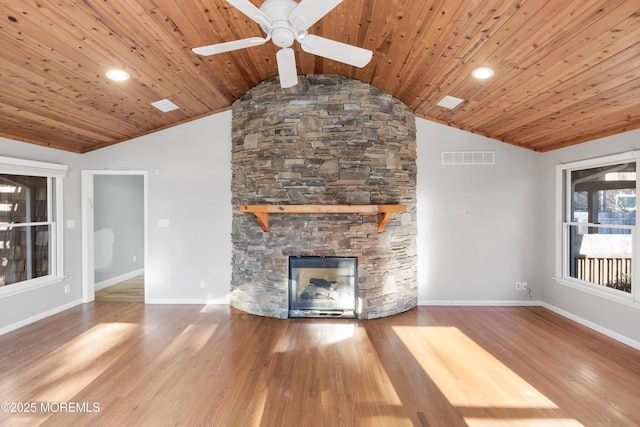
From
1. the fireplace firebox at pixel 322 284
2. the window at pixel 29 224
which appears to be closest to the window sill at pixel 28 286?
the window at pixel 29 224

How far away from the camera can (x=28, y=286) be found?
3672 mm

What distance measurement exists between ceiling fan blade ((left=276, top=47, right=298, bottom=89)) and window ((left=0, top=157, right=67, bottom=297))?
328 centimetres

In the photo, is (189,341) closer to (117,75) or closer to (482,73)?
(117,75)

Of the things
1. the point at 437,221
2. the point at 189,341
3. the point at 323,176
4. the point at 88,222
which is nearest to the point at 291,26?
the point at 323,176

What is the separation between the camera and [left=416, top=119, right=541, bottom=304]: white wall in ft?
14.1

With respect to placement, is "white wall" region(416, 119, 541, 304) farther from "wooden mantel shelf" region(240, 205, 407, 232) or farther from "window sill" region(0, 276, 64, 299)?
"window sill" region(0, 276, 64, 299)

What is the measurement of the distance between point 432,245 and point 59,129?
15.9 feet

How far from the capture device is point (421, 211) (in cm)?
430

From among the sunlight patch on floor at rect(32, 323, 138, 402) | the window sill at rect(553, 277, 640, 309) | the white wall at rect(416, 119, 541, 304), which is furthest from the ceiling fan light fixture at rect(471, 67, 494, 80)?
the sunlight patch on floor at rect(32, 323, 138, 402)

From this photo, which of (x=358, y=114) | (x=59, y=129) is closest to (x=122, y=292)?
(x=59, y=129)

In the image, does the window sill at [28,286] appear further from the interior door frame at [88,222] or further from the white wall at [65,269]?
the interior door frame at [88,222]

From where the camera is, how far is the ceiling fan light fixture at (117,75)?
2680 millimetres

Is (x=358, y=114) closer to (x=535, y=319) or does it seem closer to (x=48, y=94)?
(x=48, y=94)

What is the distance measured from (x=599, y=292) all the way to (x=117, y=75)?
5.43m
